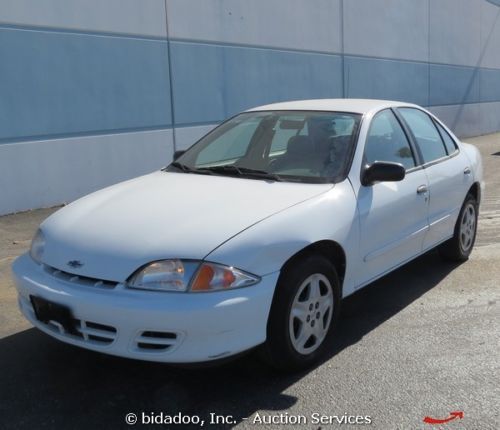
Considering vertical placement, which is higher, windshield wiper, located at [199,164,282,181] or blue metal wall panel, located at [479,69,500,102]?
windshield wiper, located at [199,164,282,181]

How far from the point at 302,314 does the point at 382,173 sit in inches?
44.7

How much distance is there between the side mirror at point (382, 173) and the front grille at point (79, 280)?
1.82 metres

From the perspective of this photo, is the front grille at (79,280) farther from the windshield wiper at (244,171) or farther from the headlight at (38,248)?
the windshield wiper at (244,171)

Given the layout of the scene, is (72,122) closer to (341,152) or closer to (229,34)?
(229,34)

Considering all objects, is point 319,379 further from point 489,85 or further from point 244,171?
point 489,85

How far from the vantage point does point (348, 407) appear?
10.5 feet

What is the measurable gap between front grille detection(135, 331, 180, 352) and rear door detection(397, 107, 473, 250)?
256cm

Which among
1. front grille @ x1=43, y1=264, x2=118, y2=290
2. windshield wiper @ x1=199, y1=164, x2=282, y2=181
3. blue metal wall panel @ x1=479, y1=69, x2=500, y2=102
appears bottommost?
blue metal wall panel @ x1=479, y1=69, x2=500, y2=102

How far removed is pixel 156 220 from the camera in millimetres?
3395

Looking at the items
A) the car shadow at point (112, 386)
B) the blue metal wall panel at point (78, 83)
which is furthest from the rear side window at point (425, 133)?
the blue metal wall panel at point (78, 83)

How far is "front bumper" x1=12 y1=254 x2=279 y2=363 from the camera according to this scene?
117 inches

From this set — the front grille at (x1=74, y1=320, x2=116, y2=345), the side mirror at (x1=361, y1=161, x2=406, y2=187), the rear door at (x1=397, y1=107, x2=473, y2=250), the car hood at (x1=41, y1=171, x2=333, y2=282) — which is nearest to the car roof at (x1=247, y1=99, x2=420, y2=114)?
the rear door at (x1=397, y1=107, x2=473, y2=250)

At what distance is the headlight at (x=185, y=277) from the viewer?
3.04 meters

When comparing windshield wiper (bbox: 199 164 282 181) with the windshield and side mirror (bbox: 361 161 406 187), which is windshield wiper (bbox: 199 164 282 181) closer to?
the windshield
